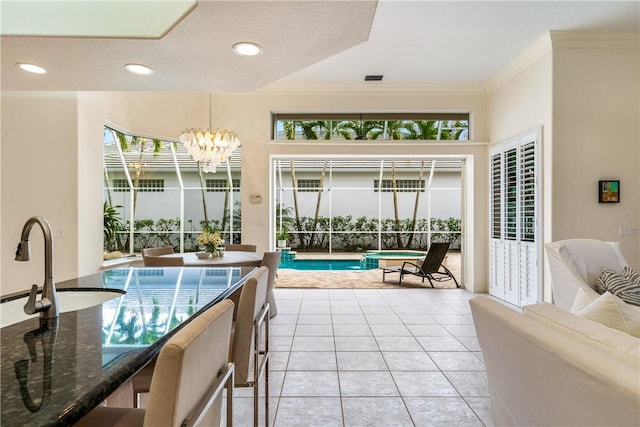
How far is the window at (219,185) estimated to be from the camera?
6.91 meters

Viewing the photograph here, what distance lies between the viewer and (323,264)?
10.1 meters

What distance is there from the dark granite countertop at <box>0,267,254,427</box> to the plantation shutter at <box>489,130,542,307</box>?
14.5 feet

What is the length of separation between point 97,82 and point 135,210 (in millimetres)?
3708

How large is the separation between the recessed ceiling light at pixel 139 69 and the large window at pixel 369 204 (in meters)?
7.80

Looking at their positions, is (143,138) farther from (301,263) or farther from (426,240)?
(426,240)

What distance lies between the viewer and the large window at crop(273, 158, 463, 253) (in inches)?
436

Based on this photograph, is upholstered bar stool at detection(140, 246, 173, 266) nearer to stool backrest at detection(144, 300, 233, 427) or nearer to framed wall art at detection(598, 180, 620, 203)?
stool backrest at detection(144, 300, 233, 427)

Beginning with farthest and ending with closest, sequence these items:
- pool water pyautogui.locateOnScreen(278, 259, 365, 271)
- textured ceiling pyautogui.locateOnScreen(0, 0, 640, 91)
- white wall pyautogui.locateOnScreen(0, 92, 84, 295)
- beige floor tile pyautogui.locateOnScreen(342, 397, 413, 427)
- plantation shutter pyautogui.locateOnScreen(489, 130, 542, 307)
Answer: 1. pool water pyautogui.locateOnScreen(278, 259, 365, 271)
2. plantation shutter pyautogui.locateOnScreen(489, 130, 542, 307)
3. white wall pyautogui.locateOnScreen(0, 92, 84, 295)
4. textured ceiling pyautogui.locateOnScreen(0, 0, 640, 91)
5. beige floor tile pyautogui.locateOnScreen(342, 397, 413, 427)

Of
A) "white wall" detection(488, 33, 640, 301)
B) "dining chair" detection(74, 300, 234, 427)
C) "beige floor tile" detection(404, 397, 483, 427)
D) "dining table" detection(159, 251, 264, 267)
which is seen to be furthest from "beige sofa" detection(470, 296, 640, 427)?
"white wall" detection(488, 33, 640, 301)

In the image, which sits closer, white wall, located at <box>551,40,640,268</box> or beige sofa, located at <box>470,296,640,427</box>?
beige sofa, located at <box>470,296,640,427</box>

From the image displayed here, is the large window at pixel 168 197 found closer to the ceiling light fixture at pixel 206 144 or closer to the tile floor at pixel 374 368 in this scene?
the ceiling light fixture at pixel 206 144

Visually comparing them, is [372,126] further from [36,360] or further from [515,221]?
[36,360]

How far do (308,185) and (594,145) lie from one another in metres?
7.91

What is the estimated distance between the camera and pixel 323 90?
19.3 ft
